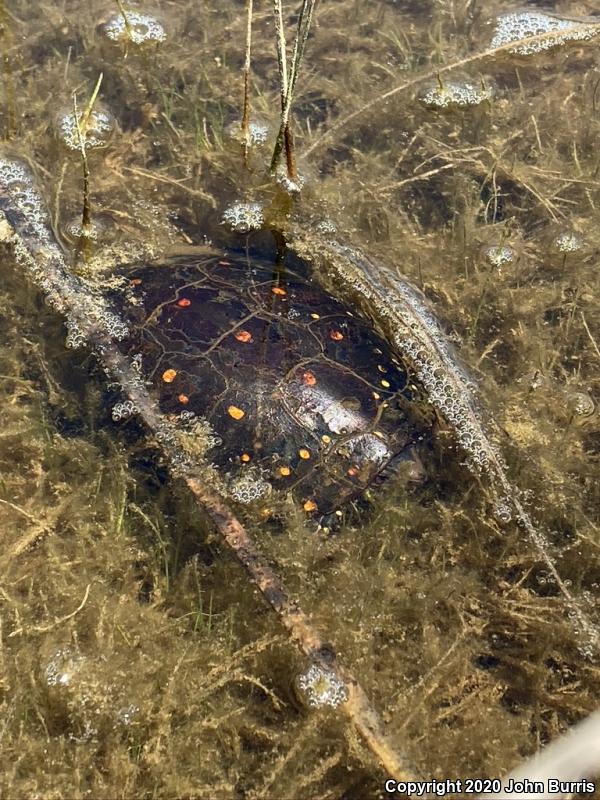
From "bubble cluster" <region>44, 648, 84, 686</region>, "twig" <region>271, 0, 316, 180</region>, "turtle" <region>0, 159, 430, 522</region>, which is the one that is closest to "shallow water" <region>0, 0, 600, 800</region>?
"bubble cluster" <region>44, 648, 84, 686</region>

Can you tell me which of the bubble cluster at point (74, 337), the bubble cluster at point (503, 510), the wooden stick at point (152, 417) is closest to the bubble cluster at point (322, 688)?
the wooden stick at point (152, 417)

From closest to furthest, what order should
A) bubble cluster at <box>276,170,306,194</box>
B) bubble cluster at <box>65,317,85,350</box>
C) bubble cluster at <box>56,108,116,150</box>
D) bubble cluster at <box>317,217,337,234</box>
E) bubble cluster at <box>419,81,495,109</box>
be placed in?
bubble cluster at <box>65,317,85,350</box> < bubble cluster at <box>317,217,337,234</box> < bubble cluster at <box>276,170,306,194</box> < bubble cluster at <box>56,108,116,150</box> < bubble cluster at <box>419,81,495,109</box>

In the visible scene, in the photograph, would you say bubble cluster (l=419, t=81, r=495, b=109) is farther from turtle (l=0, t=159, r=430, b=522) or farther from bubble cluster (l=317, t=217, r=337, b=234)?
turtle (l=0, t=159, r=430, b=522)

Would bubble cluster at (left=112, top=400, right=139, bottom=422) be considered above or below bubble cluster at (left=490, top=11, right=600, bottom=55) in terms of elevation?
below

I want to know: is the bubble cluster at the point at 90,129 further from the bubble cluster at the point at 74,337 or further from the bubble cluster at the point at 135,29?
the bubble cluster at the point at 74,337

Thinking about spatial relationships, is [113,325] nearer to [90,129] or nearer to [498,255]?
[90,129]
